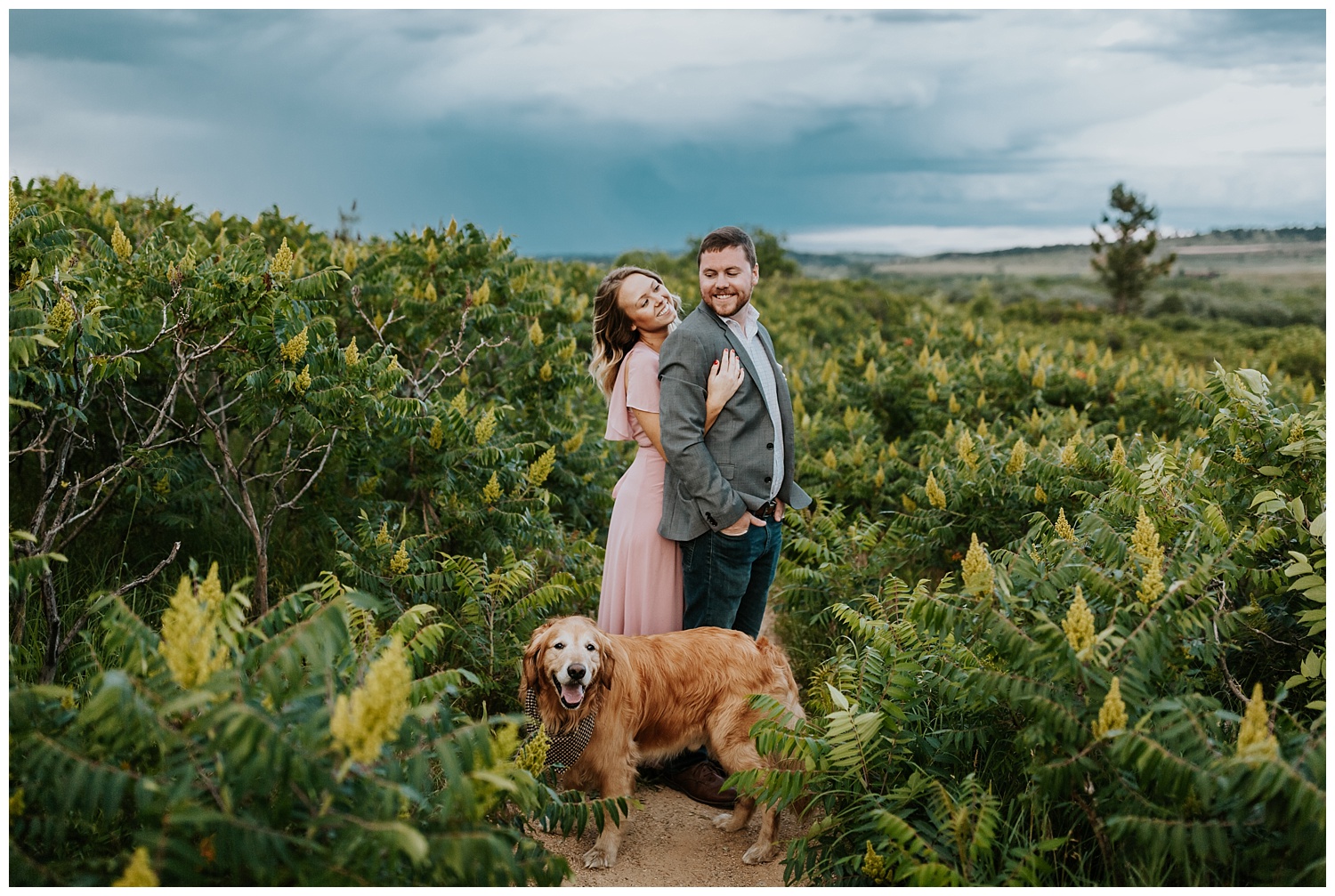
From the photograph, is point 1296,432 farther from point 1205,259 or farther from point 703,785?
point 1205,259

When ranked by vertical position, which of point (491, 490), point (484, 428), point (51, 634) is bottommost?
point (51, 634)

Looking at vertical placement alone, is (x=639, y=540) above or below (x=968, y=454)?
below

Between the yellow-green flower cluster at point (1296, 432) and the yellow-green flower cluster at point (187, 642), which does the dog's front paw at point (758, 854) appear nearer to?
the yellow-green flower cluster at point (187, 642)

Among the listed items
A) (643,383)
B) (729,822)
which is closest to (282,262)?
(643,383)

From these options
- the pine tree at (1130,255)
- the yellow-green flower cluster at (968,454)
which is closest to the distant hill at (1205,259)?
the pine tree at (1130,255)

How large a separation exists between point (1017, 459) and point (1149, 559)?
10.2ft

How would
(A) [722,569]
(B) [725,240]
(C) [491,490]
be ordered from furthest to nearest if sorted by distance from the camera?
(C) [491,490], (A) [722,569], (B) [725,240]

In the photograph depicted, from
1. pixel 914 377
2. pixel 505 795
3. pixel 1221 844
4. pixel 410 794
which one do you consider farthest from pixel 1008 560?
pixel 914 377

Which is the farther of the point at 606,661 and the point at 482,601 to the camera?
the point at 482,601

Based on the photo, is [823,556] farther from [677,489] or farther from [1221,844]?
[1221,844]

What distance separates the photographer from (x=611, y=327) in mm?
4867

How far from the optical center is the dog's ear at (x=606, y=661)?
3.89m

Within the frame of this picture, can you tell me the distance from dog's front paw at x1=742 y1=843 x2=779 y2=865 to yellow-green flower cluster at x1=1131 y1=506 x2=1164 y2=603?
1960 millimetres

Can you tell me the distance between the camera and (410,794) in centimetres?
226
